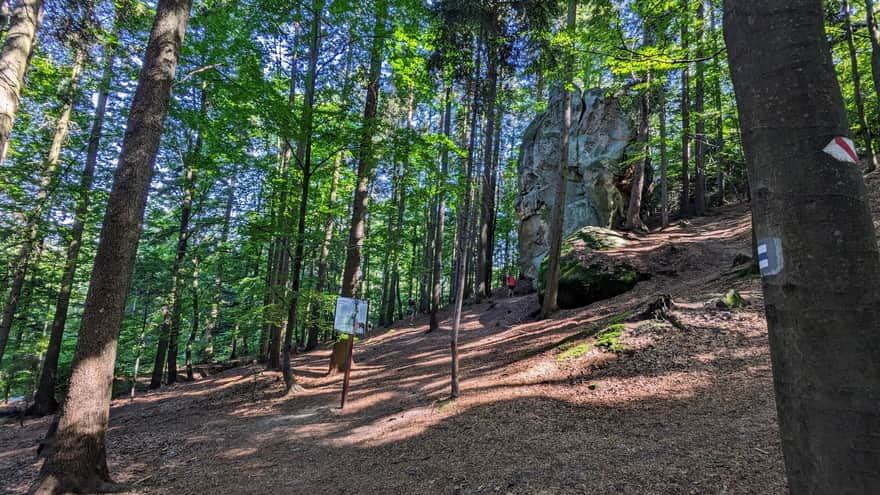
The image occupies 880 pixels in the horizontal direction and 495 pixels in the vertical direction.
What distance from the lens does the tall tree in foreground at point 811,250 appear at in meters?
1.32

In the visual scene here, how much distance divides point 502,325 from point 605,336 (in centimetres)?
601

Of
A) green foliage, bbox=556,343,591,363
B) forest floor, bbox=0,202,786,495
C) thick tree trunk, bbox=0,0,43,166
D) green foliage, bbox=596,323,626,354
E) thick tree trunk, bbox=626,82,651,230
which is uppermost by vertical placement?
thick tree trunk, bbox=626,82,651,230

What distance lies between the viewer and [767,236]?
1.60m

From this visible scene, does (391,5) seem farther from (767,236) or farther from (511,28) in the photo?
(767,236)

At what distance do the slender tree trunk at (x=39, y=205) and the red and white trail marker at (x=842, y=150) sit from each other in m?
11.3

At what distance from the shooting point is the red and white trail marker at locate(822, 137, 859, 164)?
148 cm

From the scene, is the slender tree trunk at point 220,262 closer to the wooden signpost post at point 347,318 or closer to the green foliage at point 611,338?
the wooden signpost post at point 347,318

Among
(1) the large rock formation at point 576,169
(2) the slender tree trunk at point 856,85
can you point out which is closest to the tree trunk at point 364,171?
(1) the large rock formation at point 576,169

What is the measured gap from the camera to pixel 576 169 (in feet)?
60.1

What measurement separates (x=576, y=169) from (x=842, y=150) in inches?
704

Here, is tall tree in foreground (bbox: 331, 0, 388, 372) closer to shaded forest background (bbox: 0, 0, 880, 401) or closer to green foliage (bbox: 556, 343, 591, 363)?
shaded forest background (bbox: 0, 0, 880, 401)

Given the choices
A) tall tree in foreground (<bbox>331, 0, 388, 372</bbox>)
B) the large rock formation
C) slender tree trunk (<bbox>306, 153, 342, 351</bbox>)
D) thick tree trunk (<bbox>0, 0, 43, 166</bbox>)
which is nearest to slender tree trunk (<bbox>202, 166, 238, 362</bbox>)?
slender tree trunk (<bbox>306, 153, 342, 351</bbox>)

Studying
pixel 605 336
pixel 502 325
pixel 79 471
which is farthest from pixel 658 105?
pixel 79 471

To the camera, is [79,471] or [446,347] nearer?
[79,471]
